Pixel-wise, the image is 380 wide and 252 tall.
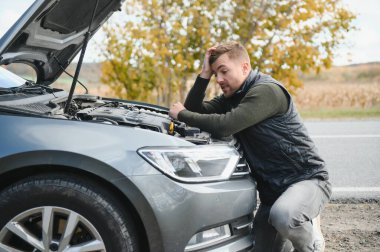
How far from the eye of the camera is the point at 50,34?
3.38 metres

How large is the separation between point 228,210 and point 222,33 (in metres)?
7.28

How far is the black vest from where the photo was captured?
2.90m

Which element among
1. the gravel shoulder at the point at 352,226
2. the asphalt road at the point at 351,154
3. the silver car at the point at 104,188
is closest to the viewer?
the silver car at the point at 104,188

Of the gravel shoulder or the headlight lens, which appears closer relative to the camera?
the headlight lens

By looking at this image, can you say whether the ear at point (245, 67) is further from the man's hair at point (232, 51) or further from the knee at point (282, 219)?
the knee at point (282, 219)

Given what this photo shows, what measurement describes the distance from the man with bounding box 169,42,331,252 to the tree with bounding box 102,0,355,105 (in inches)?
232

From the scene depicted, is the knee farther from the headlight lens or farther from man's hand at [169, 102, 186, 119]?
man's hand at [169, 102, 186, 119]

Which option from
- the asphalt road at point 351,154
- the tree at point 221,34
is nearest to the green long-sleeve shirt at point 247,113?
the asphalt road at point 351,154

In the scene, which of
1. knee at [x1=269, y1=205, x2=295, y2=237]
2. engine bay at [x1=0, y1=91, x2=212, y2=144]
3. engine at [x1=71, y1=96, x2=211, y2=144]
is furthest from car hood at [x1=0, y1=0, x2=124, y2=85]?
knee at [x1=269, y1=205, x2=295, y2=237]

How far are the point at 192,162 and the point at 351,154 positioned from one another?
4.74m

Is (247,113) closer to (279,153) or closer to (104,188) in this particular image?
(279,153)

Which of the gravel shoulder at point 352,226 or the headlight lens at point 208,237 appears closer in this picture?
the headlight lens at point 208,237

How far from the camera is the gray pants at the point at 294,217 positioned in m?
2.74

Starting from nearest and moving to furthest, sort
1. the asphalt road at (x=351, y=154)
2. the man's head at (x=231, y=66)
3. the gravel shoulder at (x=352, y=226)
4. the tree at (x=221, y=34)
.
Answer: the man's head at (x=231, y=66) → the gravel shoulder at (x=352, y=226) → the asphalt road at (x=351, y=154) → the tree at (x=221, y=34)
